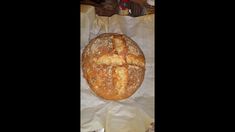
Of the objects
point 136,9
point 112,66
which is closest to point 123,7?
point 136,9

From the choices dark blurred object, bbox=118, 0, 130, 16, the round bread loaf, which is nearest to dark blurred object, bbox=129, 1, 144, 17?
dark blurred object, bbox=118, 0, 130, 16

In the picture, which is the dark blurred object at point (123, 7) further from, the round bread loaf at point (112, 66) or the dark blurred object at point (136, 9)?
the round bread loaf at point (112, 66)

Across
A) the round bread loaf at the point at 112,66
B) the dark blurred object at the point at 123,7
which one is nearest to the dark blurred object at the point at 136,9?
the dark blurred object at the point at 123,7

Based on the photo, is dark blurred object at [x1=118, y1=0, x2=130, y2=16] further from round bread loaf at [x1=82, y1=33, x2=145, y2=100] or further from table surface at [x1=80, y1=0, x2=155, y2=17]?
round bread loaf at [x1=82, y1=33, x2=145, y2=100]
